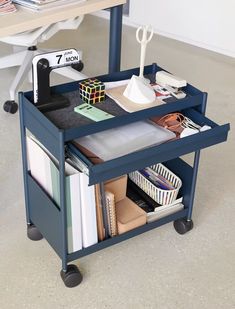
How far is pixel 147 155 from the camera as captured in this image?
156 centimetres

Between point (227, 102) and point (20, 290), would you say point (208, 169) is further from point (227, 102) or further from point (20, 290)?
point (20, 290)

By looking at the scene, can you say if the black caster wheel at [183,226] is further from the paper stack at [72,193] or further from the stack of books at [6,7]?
the stack of books at [6,7]

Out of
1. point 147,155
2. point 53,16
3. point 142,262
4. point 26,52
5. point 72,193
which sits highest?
point 53,16

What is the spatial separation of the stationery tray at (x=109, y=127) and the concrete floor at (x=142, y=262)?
0.42 meters

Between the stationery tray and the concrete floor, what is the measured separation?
1.38 feet

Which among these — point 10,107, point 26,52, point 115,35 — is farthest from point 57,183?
point 26,52

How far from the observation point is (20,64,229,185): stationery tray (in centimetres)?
148

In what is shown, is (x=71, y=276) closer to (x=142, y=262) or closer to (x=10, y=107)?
(x=142, y=262)

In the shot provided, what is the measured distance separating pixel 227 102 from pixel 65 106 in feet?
5.04

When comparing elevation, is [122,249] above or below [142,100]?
below

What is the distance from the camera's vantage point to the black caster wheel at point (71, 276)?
168 centimetres

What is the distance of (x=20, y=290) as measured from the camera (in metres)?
1.69

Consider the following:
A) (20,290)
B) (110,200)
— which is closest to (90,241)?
(110,200)

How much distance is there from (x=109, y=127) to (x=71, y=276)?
51cm
